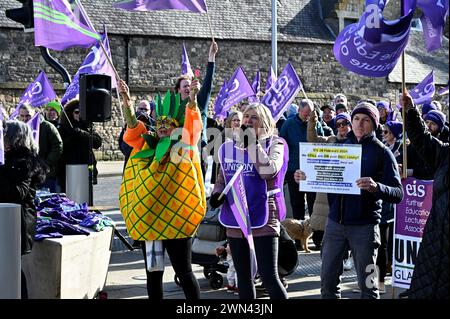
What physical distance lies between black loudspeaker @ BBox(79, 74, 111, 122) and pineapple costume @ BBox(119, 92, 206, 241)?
3.83m

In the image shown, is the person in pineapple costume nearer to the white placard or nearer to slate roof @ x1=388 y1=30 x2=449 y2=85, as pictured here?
the white placard

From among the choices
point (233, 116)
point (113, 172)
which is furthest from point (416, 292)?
point (113, 172)

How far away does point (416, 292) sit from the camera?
12.8 ft

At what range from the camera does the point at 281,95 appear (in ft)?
37.3

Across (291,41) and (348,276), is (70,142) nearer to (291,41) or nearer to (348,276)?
(348,276)

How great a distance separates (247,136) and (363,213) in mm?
1055

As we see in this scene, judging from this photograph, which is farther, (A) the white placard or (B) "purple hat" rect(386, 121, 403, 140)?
(B) "purple hat" rect(386, 121, 403, 140)

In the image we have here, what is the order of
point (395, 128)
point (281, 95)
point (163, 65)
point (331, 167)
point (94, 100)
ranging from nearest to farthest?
point (331, 167) → point (395, 128) → point (94, 100) → point (281, 95) → point (163, 65)

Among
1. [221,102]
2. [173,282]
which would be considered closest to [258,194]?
[173,282]

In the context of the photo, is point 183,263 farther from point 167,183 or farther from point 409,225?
point 409,225

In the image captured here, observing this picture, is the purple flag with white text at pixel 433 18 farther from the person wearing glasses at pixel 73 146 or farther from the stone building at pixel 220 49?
the stone building at pixel 220 49

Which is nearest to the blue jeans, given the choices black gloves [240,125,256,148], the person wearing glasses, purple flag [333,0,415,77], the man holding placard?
Answer: the man holding placard

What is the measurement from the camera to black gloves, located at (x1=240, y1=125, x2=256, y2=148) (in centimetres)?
656

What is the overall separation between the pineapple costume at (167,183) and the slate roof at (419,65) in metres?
33.4
